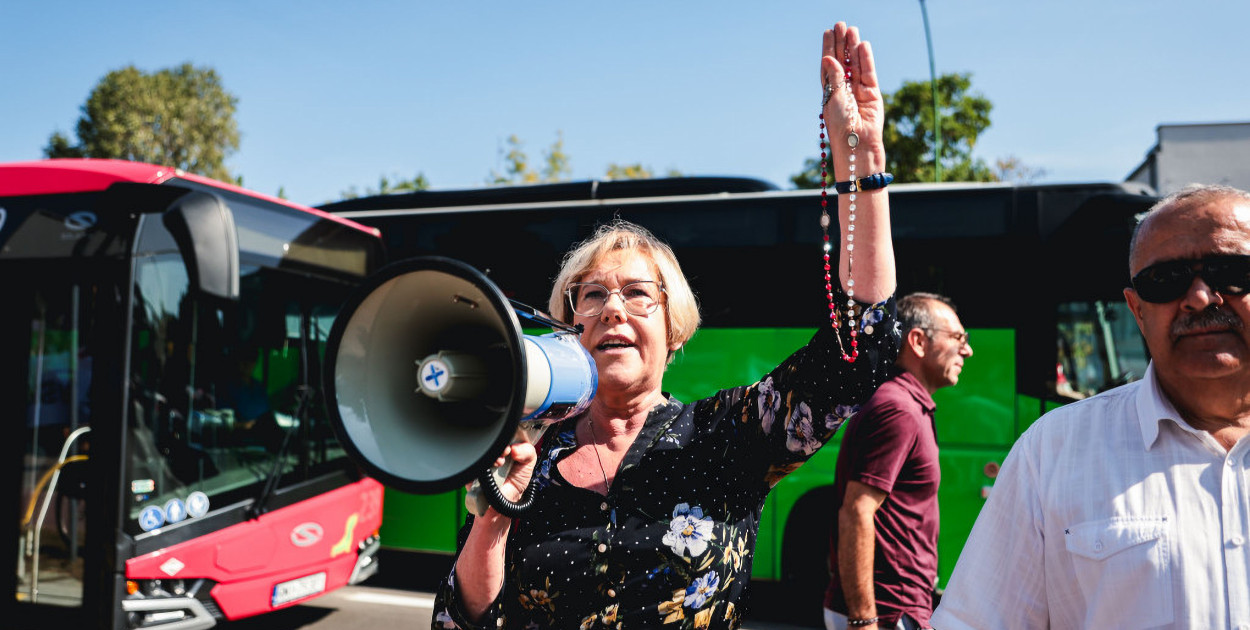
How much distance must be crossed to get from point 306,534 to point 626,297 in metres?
4.50

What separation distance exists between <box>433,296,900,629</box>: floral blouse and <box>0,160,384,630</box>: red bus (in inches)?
112

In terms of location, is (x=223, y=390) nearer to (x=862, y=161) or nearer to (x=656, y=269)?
(x=656, y=269)

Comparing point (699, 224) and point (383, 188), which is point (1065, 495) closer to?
point (699, 224)

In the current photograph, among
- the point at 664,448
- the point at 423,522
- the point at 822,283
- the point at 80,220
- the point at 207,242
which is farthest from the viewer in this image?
the point at 423,522

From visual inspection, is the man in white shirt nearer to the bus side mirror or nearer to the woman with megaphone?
the woman with megaphone

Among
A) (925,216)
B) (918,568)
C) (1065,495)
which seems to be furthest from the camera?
(925,216)

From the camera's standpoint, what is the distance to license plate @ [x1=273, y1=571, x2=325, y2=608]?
17.5 ft

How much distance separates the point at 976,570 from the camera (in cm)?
180

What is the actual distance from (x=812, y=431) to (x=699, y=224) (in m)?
5.56

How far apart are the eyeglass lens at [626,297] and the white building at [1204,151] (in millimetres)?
25907

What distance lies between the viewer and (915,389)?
321 cm

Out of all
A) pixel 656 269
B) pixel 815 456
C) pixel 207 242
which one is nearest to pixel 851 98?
pixel 656 269

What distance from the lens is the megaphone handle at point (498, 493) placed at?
1.49 metres

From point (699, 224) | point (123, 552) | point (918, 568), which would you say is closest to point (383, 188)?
point (699, 224)
